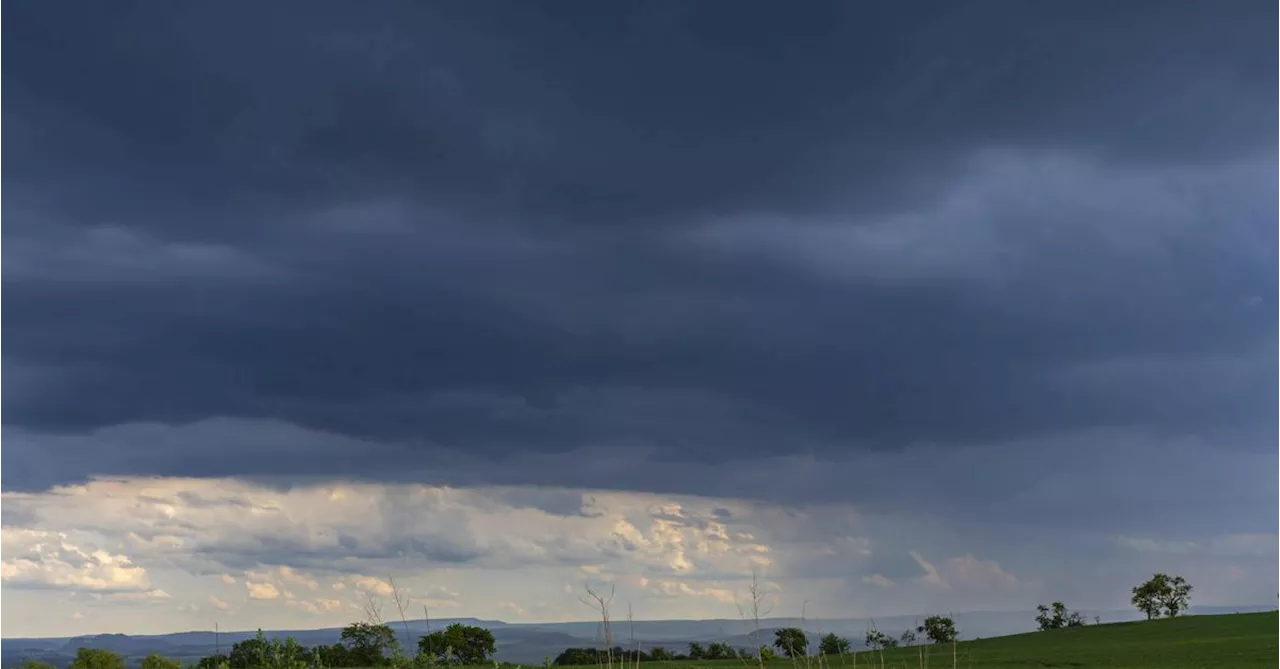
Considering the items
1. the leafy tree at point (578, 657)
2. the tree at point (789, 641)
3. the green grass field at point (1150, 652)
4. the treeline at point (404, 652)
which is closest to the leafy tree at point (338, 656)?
the treeline at point (404, 652)

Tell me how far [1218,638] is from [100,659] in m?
94.0

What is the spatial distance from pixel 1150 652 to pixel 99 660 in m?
79.1

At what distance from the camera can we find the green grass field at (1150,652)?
72.9 meters

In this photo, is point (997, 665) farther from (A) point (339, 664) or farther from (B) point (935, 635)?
(B) point (935, 635)

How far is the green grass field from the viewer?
72.9 m

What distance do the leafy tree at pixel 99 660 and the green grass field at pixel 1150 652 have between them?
3741cm

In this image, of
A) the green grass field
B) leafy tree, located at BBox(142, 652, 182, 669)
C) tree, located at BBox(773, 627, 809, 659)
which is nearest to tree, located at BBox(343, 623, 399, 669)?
leafy tree, located at BBox(142, 652, 182, 669)

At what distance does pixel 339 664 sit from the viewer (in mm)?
86312

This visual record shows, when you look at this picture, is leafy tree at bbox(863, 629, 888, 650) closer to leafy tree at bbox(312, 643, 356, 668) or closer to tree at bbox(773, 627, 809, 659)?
tree at bbox(773, 627, 809, 659)

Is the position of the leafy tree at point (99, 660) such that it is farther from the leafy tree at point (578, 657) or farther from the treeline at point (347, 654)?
the leafy tree at point (578, 657)

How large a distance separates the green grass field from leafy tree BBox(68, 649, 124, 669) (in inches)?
1473

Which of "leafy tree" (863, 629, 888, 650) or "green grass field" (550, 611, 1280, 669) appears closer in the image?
"leafy tree" (863, 629, 888, 650)

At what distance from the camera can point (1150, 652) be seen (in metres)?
86.1

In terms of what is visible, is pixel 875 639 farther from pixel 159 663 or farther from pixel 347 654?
pixel 347 654
